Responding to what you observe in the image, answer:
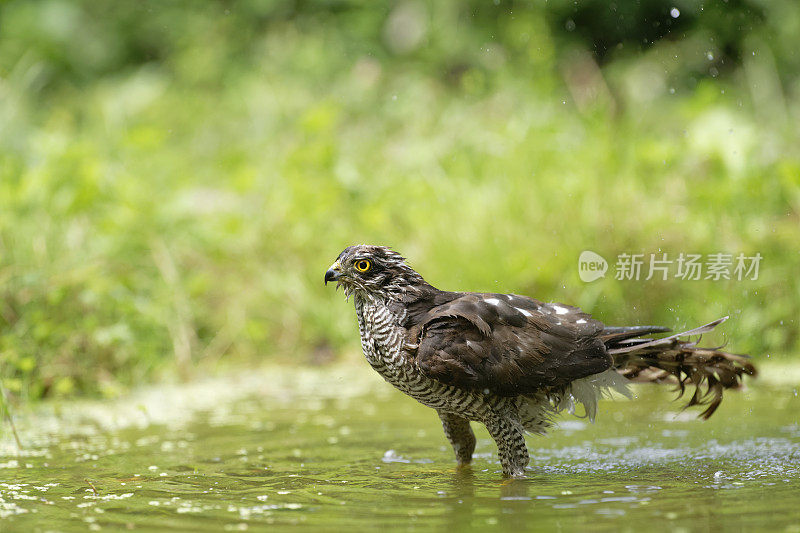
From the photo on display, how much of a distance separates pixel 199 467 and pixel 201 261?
3685 mm

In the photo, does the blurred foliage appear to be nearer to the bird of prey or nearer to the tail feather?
the bird of prey

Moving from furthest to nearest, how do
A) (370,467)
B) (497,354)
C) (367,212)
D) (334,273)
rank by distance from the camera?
(367,212)
(370,467)
(334,273)
(497,354)

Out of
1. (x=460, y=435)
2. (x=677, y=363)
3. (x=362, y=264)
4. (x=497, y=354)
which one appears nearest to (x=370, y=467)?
(x=460, y=435)

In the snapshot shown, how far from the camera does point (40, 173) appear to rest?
6.22m

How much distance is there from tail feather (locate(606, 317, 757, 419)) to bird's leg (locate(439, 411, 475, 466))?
721 millimetres

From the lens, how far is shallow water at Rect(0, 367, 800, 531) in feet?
10.6

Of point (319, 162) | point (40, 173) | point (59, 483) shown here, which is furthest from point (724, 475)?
point (319, 162)

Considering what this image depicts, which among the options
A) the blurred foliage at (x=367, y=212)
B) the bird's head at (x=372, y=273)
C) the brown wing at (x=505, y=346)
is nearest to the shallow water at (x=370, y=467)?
the brown wing at (x=505, y=346)

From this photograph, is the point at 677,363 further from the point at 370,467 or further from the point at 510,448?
the point at 370,467

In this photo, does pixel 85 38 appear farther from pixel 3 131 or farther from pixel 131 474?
pixel 131 474

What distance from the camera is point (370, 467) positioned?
13.8 ft

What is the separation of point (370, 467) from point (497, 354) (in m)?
0.78

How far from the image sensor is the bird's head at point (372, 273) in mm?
4082

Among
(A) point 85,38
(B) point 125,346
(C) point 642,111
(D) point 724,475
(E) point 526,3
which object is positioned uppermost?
(A) point 85,38
